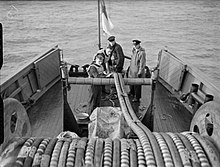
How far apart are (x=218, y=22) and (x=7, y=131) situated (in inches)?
798

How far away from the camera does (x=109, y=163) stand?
1509 mm

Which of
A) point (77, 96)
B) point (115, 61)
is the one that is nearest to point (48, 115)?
point (77, 96)

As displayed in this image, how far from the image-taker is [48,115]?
4.09 metres

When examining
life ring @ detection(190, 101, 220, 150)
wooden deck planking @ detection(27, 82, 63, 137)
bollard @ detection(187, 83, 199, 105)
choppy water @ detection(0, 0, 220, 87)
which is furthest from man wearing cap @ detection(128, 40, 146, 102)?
choppy water @ detection(0, 0, 220, 87)

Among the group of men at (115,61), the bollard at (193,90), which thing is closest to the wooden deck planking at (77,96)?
the group of men at (115,61)

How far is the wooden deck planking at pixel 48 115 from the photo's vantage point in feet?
11.9

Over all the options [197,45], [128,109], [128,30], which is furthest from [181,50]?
[128,109]

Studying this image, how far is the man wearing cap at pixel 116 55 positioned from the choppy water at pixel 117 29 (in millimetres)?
5861

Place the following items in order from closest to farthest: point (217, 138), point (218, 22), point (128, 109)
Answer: point (217, 138), point (128, 109), point (218, 22)

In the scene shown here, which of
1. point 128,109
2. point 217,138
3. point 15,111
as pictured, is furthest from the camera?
point 128,109

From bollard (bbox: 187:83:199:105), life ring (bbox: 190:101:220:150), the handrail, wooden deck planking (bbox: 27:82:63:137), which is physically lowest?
wooden deck planking (bbox: 27:82:63:137)

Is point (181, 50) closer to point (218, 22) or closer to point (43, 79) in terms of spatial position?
point (218, 22)

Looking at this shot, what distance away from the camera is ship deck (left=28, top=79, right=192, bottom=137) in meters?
3.73

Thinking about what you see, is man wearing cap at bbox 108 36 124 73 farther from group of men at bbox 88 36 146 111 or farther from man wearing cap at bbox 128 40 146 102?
man wearing cap at bbox 128 40 146 102
